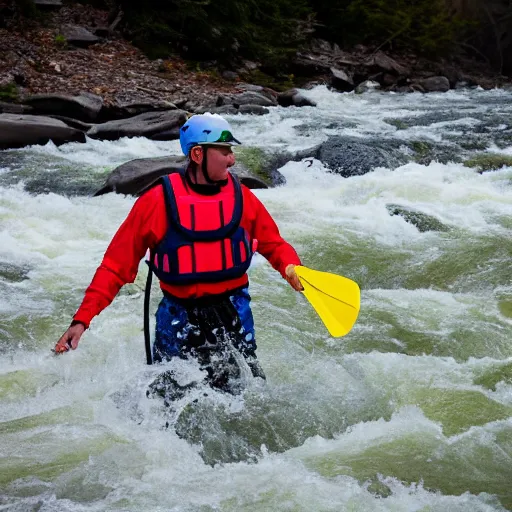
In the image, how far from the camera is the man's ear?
10.2 ft

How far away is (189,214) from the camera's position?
3076 millimetres

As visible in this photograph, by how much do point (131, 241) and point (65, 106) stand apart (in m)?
8.89

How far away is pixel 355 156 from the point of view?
9.50m

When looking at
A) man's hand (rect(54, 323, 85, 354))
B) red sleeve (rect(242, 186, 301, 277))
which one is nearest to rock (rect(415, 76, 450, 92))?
red sleeve (rect(242, 186, 301, 277))

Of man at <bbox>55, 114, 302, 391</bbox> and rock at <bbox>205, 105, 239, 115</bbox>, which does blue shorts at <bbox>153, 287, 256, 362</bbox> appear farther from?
rock at <bbox>205, 105, 239, 115</bbox>

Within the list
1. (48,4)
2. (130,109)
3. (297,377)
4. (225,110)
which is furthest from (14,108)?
(297,377)

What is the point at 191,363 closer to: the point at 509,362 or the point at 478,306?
the point at 509,362

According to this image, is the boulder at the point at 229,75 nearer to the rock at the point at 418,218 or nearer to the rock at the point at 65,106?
the rock at the point at 65,106

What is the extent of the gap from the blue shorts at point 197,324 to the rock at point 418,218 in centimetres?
409

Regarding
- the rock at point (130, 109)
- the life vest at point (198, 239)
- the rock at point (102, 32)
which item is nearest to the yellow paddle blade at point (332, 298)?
the life vest at point (198, 239)

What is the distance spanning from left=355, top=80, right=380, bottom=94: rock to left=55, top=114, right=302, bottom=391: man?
15.2 meters

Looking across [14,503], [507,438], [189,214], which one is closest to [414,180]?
[507,438]

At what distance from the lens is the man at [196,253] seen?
10.1 feet

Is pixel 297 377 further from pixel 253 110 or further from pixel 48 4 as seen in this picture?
pixel 48 4
